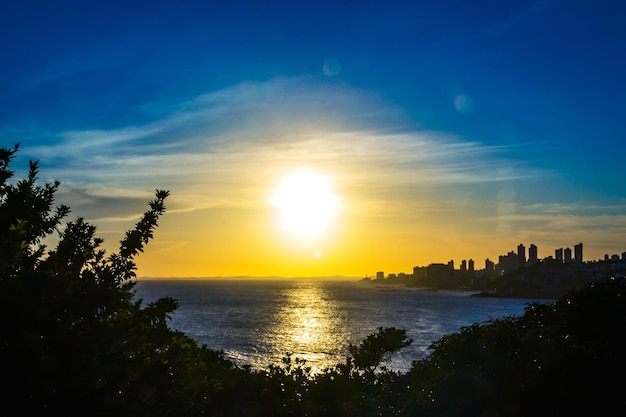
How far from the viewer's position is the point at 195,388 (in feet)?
34.6

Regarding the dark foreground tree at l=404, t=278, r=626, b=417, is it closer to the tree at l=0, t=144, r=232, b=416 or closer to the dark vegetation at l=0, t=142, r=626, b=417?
the dark vegetation at l=0, t=142, r=626, b=417

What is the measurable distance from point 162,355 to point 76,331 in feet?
5.80

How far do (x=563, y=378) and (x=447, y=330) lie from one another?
95901 mm

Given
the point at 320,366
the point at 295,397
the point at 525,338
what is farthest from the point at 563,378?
the point at 320,366

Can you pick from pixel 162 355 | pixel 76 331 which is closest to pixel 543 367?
pixel 162 355

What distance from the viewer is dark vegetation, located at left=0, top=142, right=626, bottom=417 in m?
7.92

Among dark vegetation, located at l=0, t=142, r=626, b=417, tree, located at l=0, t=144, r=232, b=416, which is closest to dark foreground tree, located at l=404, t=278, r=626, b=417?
dark vegetation, located at l=0, t=142, r=626, b=417

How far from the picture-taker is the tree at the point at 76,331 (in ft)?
25.3

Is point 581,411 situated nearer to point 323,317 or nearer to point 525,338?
point 525,338

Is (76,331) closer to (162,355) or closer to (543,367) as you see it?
(162,355)

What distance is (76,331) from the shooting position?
854 cm

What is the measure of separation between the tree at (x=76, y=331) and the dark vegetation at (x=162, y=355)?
0.02 metres

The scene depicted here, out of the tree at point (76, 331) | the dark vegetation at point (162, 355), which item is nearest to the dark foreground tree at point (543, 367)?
the dark vegetation at point (162, 355)

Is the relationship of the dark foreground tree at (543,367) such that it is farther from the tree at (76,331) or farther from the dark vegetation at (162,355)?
the tree at (76,331)
